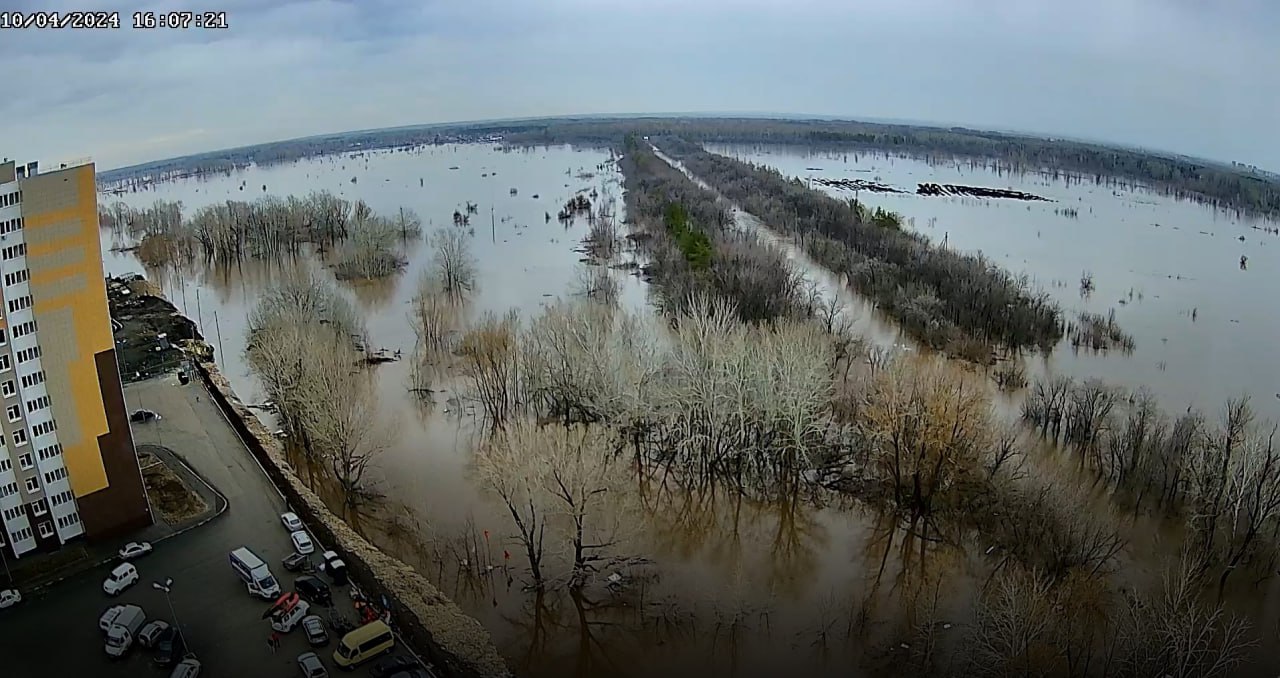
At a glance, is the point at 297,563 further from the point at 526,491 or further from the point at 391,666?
the point at 526,491

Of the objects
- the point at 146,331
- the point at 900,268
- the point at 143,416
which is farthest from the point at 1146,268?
the point at 146,331

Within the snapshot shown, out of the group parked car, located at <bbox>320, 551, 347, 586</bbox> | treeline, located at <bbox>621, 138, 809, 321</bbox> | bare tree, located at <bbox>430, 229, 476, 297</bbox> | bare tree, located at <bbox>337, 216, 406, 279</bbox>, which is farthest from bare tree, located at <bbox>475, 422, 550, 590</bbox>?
bare tree, located at <bbox>337, 216, 406, 279</bbox>

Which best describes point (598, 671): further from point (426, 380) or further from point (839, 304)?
point (839, 304)

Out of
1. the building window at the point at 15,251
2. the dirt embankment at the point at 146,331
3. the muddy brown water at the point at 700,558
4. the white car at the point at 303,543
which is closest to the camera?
the building window at the point at 15,251

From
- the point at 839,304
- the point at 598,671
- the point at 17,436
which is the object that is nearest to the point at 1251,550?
the point at 598,671

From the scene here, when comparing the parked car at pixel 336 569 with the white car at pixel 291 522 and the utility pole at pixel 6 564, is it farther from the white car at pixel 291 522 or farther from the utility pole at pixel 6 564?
the utility pole at pixel 6 564

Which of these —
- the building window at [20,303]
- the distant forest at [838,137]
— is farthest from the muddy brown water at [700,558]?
the building window at [20,303]

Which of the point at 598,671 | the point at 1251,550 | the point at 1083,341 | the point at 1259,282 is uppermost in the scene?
the point at 1259,282
